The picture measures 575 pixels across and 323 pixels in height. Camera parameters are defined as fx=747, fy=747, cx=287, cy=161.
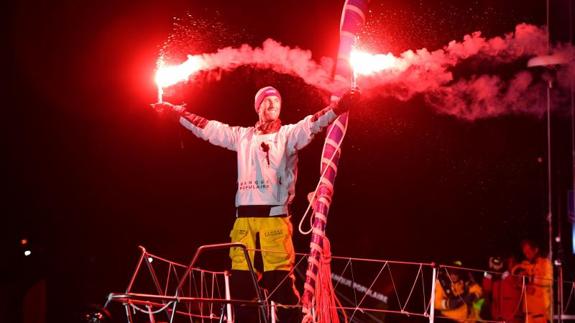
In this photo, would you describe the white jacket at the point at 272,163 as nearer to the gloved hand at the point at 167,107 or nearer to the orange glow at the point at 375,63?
the gloved hand at the point at 167,107

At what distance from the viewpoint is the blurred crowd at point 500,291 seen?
1102 centimetres

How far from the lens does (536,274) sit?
41.1 feet

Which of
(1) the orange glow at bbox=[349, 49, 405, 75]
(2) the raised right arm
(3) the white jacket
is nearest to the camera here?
(3) the white jacket

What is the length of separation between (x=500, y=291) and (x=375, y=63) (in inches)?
207

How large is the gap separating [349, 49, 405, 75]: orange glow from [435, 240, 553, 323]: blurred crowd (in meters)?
4.01

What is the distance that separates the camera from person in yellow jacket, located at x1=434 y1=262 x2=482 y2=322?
12111 mm

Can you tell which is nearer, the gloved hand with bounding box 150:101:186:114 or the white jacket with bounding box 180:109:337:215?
the white jacket with bounding box 180:109:337:215

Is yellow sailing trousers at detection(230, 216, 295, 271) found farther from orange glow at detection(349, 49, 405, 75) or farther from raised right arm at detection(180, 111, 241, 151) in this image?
orange glow at detection(349, 49, 405, 75)

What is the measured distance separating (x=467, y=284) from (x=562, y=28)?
4752 mm

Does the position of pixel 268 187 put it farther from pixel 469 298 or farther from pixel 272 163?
pixel 469 298

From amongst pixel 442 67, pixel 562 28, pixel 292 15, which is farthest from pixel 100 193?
pixel 562 28

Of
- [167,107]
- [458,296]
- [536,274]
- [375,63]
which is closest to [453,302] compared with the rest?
[458,296]

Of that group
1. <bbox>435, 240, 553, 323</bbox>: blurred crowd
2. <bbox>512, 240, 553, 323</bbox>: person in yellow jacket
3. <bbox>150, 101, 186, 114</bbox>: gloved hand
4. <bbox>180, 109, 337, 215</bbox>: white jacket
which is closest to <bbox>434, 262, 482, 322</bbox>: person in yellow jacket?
<bbox>435, 240, 553, 323</bbox>: blurred crowd

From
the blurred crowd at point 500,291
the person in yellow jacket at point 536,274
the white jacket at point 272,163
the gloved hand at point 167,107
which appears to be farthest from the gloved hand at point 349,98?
the person in yellow jacket at point 536,274
